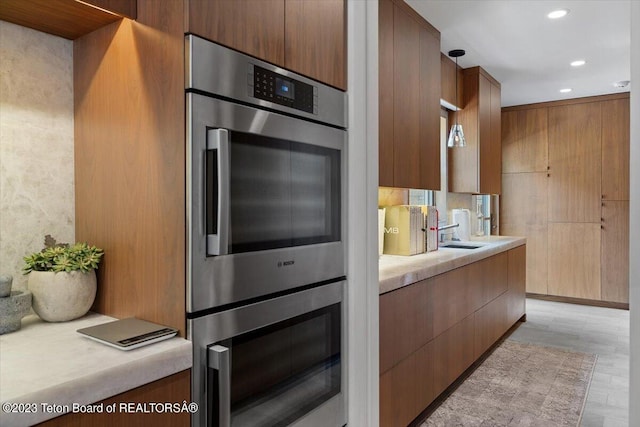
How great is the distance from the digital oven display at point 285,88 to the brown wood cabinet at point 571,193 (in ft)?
17.3

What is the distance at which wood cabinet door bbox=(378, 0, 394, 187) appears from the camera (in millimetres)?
2508

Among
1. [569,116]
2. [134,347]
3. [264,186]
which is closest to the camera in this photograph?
[134,347]

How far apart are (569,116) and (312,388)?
5477 mm

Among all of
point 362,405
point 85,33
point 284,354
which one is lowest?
point 362,405

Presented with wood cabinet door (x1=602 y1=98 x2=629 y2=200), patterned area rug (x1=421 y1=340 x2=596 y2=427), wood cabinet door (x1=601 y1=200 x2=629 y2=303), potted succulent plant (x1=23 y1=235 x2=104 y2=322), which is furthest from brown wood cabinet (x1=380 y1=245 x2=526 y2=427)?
wood cabinet door (x1=602 y1=98 x2=629 y2=200)

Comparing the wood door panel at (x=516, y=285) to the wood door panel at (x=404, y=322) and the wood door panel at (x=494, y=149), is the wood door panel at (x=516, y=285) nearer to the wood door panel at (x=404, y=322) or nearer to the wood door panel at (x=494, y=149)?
the wood door panel at (x=494, y=149)

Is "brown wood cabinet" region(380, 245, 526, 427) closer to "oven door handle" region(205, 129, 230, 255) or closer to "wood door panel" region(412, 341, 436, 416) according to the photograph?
"wood door panel" region(412, 341, 436, 416)

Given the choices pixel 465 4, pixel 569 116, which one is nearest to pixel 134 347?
pixel 465 4

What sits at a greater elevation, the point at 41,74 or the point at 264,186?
the point at 41,74

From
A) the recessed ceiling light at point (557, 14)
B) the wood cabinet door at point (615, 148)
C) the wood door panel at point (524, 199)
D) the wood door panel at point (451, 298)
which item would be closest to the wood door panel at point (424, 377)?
the wood door panel at point (451, 298)

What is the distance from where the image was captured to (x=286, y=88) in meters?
1.37

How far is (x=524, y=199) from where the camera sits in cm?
590

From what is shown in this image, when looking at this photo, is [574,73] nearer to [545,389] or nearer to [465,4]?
[465,4]

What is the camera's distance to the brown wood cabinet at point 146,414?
0.89 meters
